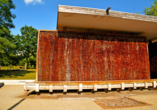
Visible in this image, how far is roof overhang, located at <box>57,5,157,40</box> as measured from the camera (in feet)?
25.6

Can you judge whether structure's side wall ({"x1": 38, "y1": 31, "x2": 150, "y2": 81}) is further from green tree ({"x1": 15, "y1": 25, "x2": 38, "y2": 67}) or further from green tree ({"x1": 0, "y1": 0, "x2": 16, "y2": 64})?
green tree ({"x1": 15, "y1": 25, "x2": 38, "y2": 67})

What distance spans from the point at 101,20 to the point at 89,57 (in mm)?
3218

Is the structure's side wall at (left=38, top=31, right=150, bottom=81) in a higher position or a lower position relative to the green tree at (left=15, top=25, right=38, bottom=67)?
lower

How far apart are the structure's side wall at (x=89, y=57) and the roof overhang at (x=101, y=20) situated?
85cm

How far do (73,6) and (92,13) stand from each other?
1.38 metres

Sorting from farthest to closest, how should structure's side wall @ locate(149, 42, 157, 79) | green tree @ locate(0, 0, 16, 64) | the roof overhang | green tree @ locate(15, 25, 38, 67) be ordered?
green tree @ locate(15, 25, 38, 67)
green tree @ locate(0, 0, 16, 64)
structure's side wall @ locate(149, 42, 157, 79)
the roof overhang

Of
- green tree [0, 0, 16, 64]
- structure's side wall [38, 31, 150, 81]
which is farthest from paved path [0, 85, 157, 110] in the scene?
green tree [0, 0, 16, 64]

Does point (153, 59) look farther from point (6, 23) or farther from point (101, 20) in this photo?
point (6, 23)

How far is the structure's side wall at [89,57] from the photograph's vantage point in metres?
9.42

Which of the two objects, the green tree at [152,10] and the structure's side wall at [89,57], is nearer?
the structure's side wall at [89,57]

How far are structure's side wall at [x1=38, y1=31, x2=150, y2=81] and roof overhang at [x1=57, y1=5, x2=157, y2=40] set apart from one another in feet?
2.80

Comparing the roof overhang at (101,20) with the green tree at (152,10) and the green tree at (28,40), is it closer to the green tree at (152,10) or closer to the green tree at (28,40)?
the green tree at (152,10)

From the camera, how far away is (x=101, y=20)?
29.0 feet

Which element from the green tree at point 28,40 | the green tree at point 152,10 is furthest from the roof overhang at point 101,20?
the green tree at point 28,40
